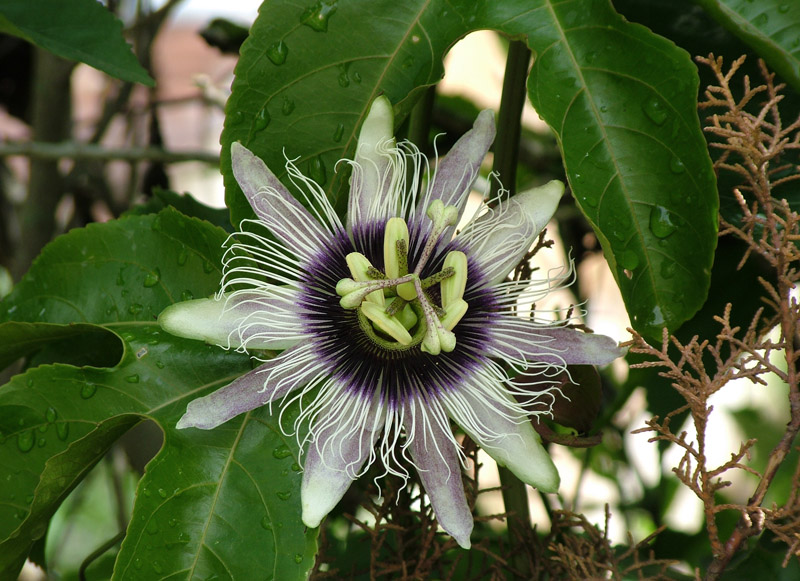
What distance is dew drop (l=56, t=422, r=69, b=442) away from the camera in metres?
0.88

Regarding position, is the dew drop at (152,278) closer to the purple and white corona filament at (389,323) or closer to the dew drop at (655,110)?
the purple and white corona filament at (389,323)

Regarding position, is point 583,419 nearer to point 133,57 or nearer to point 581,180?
point 581,180

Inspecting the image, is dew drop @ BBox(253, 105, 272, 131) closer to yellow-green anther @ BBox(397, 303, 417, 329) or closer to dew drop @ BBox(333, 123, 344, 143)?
dew drop @ BBox(333, 123, 344, 143)

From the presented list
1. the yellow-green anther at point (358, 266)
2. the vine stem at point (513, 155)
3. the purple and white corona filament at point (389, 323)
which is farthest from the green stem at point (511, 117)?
the yellow-green anther at point (358, 266)

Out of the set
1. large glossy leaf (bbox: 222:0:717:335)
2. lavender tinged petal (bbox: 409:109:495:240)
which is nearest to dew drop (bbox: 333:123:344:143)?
large glossy leaf (bbox: 222:0:717:335)

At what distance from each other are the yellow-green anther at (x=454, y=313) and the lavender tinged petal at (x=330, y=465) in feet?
0.43

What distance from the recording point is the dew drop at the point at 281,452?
2.72 feet

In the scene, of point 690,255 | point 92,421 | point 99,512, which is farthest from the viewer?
point 99,512

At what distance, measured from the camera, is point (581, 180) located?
0.76 m

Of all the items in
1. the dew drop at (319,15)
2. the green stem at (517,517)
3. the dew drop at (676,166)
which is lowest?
the green stem at (517,517)

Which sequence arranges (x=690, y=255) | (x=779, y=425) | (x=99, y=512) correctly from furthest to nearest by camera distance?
(x=99, y=512) → (x=779, y=425) → (x=690, y=255)

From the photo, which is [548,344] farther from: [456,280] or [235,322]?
[235,322]

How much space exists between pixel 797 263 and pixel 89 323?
80 cm

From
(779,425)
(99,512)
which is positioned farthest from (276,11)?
(99,512)
